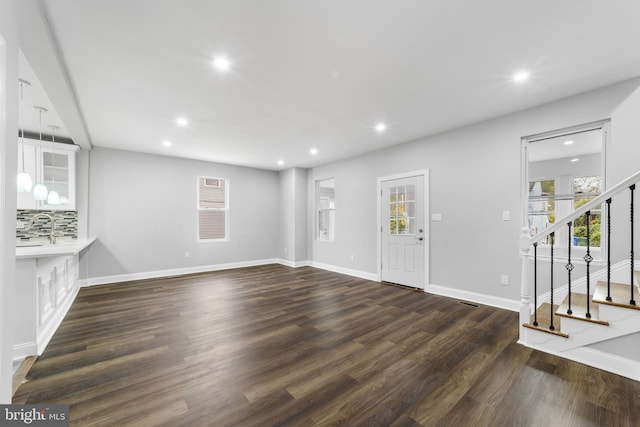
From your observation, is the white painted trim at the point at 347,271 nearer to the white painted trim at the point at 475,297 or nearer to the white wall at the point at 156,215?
the white painted trim at the point at 475,297

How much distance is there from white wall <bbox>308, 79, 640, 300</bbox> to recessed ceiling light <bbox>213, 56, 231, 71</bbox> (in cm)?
267

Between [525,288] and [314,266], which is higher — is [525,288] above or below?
above

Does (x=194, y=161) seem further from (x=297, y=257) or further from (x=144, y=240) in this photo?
(x=297, y=257)

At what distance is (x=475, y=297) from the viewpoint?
3777 millimetres

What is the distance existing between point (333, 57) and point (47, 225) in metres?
5.38

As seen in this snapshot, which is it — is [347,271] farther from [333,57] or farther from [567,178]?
[333,57]

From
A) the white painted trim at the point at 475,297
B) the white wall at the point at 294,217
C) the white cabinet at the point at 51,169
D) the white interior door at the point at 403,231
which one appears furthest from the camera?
the white wall at the point at 294,217

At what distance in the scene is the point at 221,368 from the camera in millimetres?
2170

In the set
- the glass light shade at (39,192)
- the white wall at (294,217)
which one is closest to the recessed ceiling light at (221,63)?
the glass light shade at (39,192)

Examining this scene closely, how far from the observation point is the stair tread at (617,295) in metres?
2.07

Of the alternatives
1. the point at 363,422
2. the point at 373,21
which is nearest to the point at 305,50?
the point at 373,21

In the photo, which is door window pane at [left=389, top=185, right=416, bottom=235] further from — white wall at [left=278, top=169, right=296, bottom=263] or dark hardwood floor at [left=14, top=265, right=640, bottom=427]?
white wall at [left=278, top=169, right=296, bottom=263]

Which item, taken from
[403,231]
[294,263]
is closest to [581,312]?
[403,231]

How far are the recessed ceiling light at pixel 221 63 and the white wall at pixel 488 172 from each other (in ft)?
8.74
